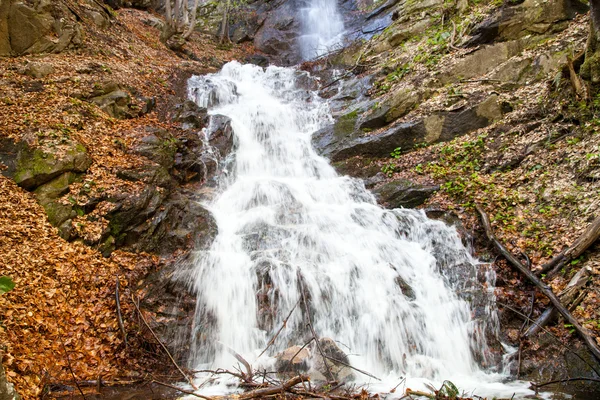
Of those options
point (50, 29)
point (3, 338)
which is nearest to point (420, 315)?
point (3, 338)

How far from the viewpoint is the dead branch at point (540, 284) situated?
4769mm

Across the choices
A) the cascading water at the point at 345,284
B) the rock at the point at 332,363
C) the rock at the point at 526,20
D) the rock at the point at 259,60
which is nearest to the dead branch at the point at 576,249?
the cascading water at the point at 345,284

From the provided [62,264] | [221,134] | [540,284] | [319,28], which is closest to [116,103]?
[221,134]

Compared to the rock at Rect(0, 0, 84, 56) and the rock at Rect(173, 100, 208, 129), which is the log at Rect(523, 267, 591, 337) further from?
the rock at Rect(0, 0, 84, 56)

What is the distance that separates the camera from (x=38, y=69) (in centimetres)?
945

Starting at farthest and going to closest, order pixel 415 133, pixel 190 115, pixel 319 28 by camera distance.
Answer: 1. pixel 319 28
2. pixel 190 115
3. pixel 415 133

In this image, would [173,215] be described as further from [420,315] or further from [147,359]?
[420,315]

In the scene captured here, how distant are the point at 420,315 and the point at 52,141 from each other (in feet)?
28.4

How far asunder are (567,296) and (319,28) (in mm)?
24271

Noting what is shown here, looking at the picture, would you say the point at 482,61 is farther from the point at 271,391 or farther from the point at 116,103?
the point at 271,391

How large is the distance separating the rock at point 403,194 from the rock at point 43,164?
738 centimetres

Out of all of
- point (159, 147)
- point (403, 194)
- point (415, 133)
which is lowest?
point (403, 194)

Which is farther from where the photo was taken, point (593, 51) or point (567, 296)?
point (593, 51)

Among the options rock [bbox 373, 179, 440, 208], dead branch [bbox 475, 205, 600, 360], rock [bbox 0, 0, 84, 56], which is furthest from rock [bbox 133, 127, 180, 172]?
dead branch [bbox 475, 205, 600, 360]
